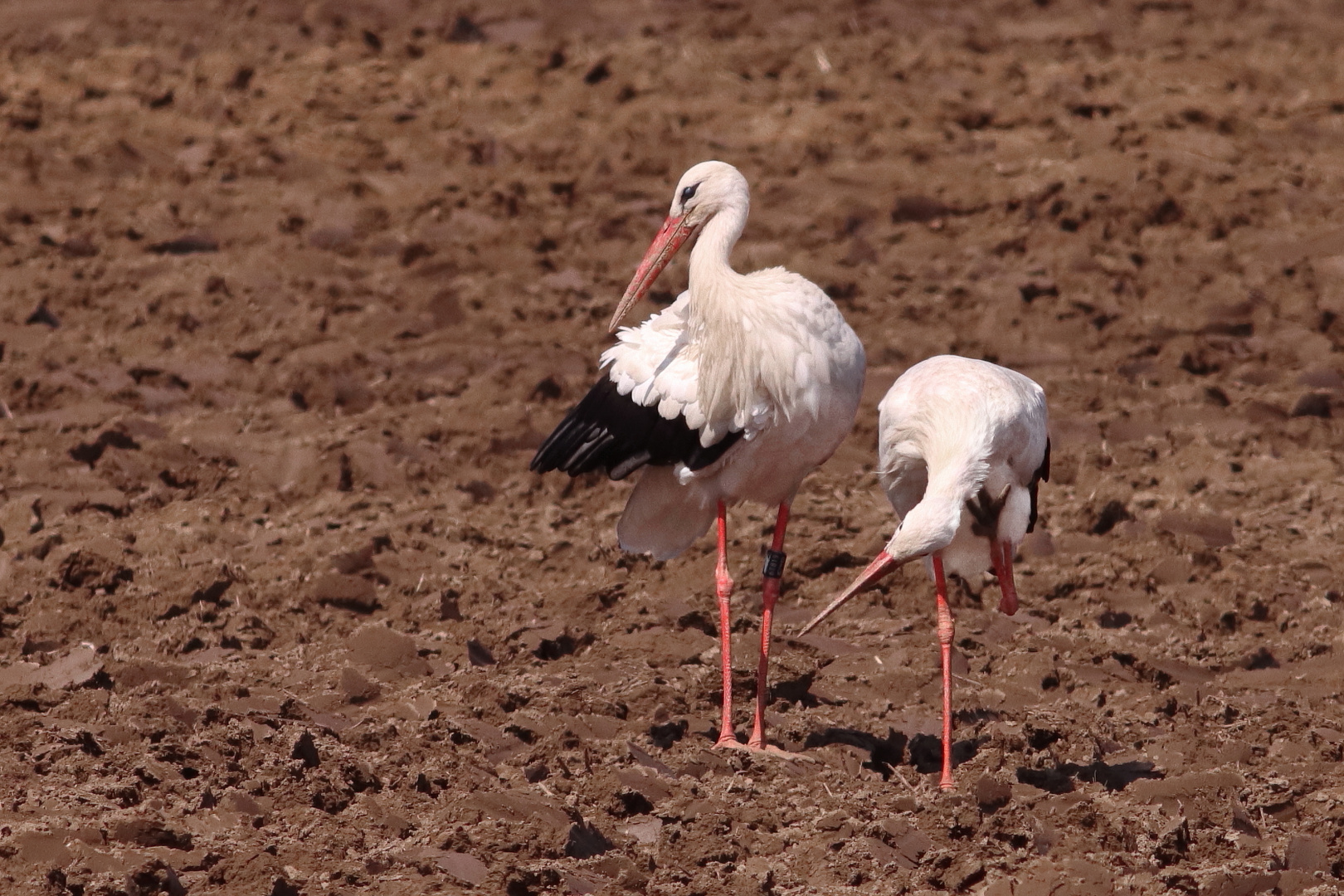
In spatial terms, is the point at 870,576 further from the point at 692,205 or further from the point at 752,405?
the point at 692,205

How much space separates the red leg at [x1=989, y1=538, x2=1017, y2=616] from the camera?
688 centimetres

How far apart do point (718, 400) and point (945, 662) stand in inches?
49.1

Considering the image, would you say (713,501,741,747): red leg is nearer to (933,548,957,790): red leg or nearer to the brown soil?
the brown soil

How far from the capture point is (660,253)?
7363 millimetres

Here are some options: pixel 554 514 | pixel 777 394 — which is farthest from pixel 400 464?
pixel 777 394

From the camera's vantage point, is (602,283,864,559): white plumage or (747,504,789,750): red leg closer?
(747,504,789,750): red leg

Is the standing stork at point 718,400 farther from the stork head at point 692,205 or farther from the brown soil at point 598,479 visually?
the brown soil at point 598,479

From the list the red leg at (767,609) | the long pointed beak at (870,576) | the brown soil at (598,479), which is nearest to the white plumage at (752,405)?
the red leg at (767,609)

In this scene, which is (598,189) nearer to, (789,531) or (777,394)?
(789,531)

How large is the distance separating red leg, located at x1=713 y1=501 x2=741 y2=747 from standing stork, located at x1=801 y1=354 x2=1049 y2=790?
538 mm

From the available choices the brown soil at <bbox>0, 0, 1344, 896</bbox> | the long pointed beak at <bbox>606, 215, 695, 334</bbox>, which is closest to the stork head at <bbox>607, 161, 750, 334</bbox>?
the long pointed beak at <bbox>606, 215, 695, 334</bbox>

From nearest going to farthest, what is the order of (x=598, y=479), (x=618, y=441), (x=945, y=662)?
(x=945, y=662), (x=618, y=441), (x=598, y=479)

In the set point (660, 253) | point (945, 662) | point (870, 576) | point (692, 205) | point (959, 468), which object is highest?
point (692, 205)

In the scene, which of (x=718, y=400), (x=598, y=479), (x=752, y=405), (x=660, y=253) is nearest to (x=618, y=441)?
(x=718, y=400)
